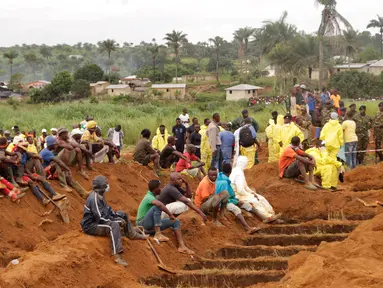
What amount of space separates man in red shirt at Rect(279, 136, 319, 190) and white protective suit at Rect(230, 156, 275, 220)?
1.36 metres

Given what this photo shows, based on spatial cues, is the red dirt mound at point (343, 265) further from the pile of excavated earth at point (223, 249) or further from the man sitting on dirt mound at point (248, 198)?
the man sitting on dirt mound at point (248, 198)

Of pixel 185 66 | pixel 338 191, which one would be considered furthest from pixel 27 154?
pixel 185 66

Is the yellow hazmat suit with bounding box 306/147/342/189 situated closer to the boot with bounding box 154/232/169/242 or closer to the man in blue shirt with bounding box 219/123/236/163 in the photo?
the man in blue shirt with bounding box 219/123/236/163

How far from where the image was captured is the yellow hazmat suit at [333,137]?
1564 centimetres

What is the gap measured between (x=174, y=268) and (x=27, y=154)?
372 centimetres

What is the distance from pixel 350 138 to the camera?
16500 mm

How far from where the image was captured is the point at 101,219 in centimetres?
923

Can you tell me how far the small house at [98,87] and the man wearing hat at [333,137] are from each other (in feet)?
158

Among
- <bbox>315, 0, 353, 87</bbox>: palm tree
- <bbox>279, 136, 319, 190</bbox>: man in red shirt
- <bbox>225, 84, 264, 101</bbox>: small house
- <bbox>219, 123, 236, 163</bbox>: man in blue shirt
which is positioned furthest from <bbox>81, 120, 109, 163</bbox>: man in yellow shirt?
<bbox>225, 84, 264, 101</bbox>: small house

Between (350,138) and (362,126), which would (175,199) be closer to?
(350,138)

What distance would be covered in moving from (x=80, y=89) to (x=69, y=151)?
151 ft

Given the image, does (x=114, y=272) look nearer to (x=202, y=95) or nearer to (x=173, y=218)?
(x=173, y=218)

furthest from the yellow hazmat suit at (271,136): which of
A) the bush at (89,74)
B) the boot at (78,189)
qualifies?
the bush at (89,74)

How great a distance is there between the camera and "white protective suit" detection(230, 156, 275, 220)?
1273 centimetres
